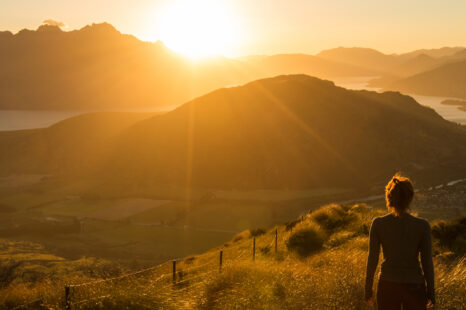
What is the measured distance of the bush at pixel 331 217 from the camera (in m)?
22.4

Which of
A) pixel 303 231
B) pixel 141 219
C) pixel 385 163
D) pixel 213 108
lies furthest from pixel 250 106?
pixel 303 231

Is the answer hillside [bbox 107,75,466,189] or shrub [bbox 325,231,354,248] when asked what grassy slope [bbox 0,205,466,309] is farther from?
hillside [bbox 107,75,466,189]

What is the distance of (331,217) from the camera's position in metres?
23.5

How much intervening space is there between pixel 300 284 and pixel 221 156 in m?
154

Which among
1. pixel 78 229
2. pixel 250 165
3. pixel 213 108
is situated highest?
pixel 213 108

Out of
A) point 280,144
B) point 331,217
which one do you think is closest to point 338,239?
point 331,217

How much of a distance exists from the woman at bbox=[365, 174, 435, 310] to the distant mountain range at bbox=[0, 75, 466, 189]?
14413 cm

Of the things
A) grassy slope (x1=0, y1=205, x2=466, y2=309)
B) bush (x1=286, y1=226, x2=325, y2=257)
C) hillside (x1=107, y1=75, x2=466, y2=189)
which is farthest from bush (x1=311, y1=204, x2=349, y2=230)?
hillside (x1=107, y1=75, x2=466, y2=189)

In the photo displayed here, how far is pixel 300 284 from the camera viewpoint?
945cm

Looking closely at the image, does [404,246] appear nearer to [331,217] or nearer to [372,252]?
[372,252]

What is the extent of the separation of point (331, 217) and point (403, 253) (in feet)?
60.8

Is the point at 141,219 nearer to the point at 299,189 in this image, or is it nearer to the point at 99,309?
the point at 299,189

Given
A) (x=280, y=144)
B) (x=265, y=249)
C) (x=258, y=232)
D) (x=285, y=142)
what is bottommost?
(x=258, y=232)

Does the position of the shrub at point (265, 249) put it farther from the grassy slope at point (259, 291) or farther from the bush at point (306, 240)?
the grassy slope at point (259, 291)
